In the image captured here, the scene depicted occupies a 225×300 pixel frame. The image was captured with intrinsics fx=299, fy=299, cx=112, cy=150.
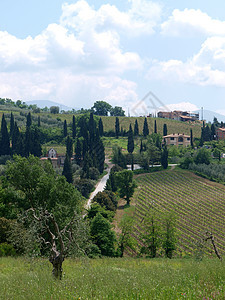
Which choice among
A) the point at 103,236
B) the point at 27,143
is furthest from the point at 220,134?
the point at 103,236

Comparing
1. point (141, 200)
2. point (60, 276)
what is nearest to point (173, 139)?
point (141, 200)

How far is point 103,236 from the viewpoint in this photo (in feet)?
130

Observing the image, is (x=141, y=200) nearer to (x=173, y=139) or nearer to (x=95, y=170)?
(x=95, y=170)

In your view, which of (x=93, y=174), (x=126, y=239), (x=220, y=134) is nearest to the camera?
(x=126, y=239)

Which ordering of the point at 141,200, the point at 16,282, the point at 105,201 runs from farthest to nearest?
the point at 141,200 → the point at 105,201 → the point at 16,282

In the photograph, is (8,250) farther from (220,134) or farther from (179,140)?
(220,134)

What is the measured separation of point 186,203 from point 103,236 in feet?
114

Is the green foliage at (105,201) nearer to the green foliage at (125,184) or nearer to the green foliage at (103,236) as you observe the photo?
the green foliage at (125,184)

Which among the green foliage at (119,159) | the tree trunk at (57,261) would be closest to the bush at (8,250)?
the tree trunk at (57,261)

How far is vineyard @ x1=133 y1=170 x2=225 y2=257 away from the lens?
168 ft

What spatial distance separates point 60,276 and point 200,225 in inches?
1951

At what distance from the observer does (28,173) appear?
35844mm

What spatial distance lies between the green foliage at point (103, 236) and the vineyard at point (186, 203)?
768cm

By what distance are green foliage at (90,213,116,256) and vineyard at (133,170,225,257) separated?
7679 mm
